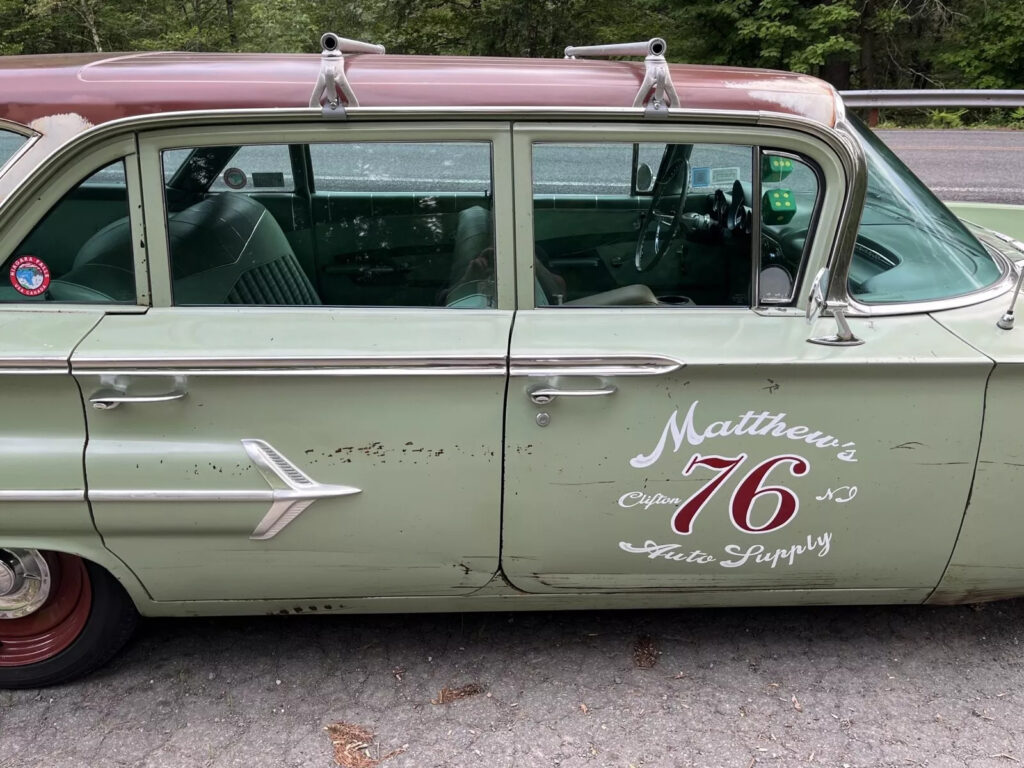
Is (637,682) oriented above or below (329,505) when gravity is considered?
below

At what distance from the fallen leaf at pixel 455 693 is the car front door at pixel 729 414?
38 centimetres

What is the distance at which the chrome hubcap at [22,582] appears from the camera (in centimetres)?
251

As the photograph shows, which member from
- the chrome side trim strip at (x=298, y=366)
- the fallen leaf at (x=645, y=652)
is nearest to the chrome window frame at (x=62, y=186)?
the chrome side trim strip at (x=298, y=366)

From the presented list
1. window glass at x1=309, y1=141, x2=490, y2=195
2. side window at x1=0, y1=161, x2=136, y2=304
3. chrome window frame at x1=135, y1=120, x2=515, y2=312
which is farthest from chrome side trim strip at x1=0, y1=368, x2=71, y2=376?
window glass at x1=309, y1=141, x2=490, y2=195

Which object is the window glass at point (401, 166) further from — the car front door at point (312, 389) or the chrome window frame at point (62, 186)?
the chrome window frame at point (62, 186)

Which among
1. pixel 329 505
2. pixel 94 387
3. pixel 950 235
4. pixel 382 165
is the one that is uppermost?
pixel 382 165

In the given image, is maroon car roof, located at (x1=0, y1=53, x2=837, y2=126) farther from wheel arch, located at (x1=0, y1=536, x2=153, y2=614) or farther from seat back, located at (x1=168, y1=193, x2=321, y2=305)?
wheel arch, located at (x1=0, y1=536, x2=153, y2=614)

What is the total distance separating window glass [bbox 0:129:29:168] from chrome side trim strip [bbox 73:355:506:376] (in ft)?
1.85

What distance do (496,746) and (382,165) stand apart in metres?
1.60

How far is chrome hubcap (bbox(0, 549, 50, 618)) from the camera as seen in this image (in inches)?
98.7

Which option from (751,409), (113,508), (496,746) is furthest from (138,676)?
(751,409)

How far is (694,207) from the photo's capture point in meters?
2.74

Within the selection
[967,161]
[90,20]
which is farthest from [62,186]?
[90,20]

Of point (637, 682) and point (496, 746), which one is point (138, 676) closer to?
point (496, 746)
